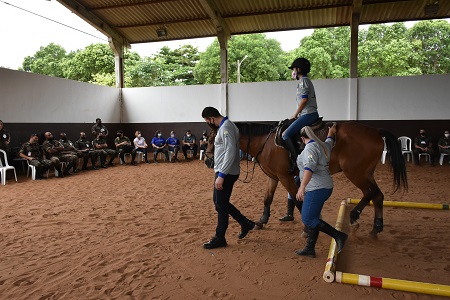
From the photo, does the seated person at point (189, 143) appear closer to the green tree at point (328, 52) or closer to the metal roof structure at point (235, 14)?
the metal roof structure at point (235, 14)

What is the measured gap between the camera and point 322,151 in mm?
3174

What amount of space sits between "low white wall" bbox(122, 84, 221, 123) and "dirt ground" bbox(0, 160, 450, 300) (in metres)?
8.72

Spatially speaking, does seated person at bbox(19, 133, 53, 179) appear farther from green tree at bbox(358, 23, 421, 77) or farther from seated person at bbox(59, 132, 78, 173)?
green tree at bbox(358, 23, 421, 77)

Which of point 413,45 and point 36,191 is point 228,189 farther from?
point 413,45

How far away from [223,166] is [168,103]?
1231 cm

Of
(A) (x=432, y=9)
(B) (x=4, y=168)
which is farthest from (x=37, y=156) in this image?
(A) (x=432, y=9)

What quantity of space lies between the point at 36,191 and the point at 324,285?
22.9ft

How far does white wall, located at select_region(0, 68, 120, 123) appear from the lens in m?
10.3

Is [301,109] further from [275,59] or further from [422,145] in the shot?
[275,59]

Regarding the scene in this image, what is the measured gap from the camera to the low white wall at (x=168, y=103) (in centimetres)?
1484

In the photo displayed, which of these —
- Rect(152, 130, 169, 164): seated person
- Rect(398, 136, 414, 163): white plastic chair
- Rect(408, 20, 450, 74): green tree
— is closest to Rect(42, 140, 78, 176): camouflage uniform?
Rect(152, 130, 169, 164): seated person

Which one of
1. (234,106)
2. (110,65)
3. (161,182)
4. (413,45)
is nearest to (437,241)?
(161,182)

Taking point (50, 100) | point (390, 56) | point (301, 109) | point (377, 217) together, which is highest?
point (390, 56)

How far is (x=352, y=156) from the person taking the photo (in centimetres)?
427
